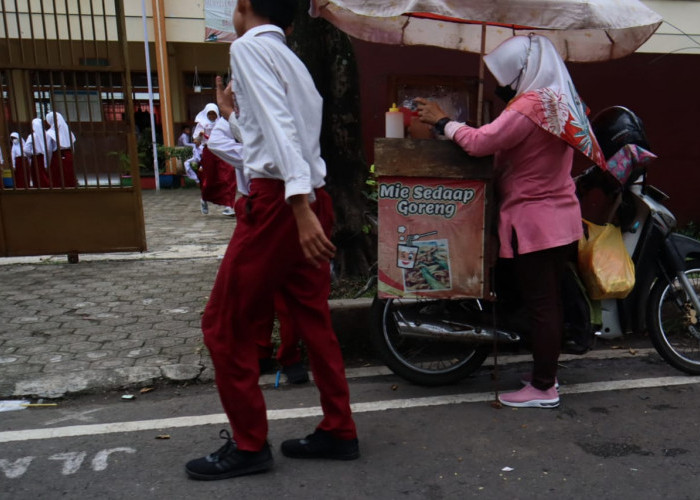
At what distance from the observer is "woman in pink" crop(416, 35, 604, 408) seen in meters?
2.98

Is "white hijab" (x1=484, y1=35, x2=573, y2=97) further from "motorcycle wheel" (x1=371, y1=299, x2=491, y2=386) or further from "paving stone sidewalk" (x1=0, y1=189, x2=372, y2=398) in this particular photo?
"paving stone sidewalk" (x1=0, y1=189, x2=372, y2=398)

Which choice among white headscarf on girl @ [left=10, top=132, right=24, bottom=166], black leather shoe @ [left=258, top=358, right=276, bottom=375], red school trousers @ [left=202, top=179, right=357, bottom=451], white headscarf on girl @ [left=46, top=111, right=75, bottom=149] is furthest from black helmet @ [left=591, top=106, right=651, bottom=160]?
white headscarf on girl @ [left=10, top=132, right=24, bottom=166]

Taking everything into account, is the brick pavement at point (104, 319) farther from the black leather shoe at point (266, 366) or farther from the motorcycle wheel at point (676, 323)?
the motorcycle wheel at point (676, 323)

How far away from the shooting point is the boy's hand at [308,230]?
2.20 meters

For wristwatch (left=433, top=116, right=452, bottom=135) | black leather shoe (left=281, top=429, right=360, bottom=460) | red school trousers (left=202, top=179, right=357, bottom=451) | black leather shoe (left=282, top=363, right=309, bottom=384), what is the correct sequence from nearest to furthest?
red school trousers (left=202, top=179, right=357, bottom=451) < black leather shoe (left=281, top=429, right=360, bottom=460) < wristwatch (left=433, top=116, right=452, bottom=135) < black leather shoe (left=282, top=363, right=309, bottom=384)

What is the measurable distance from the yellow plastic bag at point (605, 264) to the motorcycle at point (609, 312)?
0.14 meters

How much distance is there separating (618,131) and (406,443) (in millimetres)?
2077


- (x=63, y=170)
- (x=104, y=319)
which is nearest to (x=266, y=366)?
(x=104, y=319)

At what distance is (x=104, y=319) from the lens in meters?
4.68

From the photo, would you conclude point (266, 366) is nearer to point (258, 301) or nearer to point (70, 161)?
point (258, 301)

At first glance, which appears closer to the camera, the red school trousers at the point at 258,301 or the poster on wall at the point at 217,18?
the red school trousers at the point at 258,301

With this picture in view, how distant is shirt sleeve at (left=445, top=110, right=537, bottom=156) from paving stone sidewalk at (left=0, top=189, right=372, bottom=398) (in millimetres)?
1994

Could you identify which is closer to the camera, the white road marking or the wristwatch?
the white road marking

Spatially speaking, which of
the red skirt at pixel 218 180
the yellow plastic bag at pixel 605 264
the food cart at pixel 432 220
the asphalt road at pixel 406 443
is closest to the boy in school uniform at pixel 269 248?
the asphalt road at pixel 406 443
